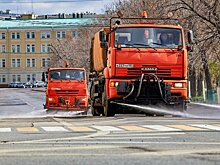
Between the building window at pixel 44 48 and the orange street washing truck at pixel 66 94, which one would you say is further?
the building window at pixel 44 48

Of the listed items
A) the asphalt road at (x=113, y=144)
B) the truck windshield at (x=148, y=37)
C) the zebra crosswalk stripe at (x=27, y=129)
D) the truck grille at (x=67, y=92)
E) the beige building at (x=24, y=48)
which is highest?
the beige building at (x=24, y=48)

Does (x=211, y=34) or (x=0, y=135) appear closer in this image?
(x=0, y=135)

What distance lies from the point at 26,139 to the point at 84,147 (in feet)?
7.54

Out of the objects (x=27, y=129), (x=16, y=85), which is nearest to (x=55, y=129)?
(x=27, y=129)

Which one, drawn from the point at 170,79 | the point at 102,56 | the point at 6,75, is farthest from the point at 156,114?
the point at 6,75

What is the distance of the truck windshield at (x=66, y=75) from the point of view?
31688 millimetres

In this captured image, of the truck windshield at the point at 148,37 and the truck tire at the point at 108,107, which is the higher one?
the truck windshield at the point at 148,37

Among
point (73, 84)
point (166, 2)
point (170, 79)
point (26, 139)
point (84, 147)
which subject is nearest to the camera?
point (84, 147)

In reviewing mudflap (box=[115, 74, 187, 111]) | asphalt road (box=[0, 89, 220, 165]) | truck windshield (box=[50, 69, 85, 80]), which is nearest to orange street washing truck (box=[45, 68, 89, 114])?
truck windshield (box=[50, 69, 85, 80])

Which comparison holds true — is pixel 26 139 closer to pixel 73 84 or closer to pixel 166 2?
pixel 73 84

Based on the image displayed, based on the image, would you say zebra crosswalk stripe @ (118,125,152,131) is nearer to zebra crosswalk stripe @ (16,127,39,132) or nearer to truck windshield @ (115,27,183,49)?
zebra crosswalk stripe @ (16,127,39,132)

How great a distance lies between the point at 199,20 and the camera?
1451 inches

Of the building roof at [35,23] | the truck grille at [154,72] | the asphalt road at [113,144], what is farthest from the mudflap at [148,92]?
the building roof at [35,23]

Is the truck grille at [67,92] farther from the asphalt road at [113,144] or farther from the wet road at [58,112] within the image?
the asphalt road at [113,144]
